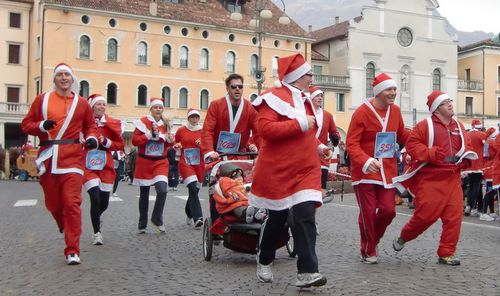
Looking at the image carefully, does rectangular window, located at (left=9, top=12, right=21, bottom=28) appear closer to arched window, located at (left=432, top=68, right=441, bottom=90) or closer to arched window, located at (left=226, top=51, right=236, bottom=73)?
arched window, located at (left=226, top=51, right=236, bottom=73)

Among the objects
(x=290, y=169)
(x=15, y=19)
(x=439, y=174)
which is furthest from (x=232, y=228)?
(x=15, y=19)

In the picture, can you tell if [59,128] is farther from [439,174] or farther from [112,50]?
[112,50]

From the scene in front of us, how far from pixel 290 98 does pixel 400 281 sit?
204 cm

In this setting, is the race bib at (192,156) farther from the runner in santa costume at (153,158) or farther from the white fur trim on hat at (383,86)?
the white fur trim on hat at (383,86)

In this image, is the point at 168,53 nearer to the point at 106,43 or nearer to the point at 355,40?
the point at 106,43

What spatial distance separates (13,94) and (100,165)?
163ft

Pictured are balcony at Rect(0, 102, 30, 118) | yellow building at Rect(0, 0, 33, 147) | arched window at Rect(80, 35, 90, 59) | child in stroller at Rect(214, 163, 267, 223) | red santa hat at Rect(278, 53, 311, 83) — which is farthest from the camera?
yellow building at Rect(0, 0, 33, 147)

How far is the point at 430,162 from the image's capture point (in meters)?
8.15

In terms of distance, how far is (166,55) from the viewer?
56.8m

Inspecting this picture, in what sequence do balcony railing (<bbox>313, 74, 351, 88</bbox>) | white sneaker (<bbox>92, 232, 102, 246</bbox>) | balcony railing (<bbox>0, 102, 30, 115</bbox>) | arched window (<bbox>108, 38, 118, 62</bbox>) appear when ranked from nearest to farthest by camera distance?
white sneaker (<bbox>92, 232, 102, 246</bbox>) → balcony railing (<bbox>0, 102, 30, 115</bbox>) → arched window (<bbox>108, 38, 118, 62</bbox>) → balcony railing (<bbox>313, 74, 351, 88</bbox>)

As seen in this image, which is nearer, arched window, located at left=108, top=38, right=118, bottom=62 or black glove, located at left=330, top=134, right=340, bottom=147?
black glove, located at left=330, top=134, right=340, bottom=147

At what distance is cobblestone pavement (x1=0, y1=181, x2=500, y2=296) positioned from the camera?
667 centimetres

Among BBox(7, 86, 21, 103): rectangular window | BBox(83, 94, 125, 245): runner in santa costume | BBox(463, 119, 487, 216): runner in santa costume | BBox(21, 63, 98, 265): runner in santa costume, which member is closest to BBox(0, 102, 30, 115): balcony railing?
BBox(7, 86, 21, 103): rectangular window

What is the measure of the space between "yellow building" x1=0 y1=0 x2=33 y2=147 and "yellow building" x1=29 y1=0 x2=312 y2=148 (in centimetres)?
115
